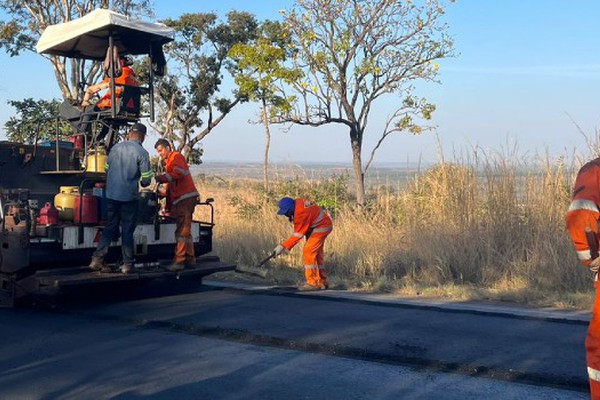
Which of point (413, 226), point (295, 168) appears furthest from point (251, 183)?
point (413, 226)

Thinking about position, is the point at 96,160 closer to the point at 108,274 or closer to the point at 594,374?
the point at 108,274

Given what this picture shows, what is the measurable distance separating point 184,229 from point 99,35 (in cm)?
248

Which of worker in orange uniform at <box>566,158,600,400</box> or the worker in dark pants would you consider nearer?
worker in orange uniform at <box>566,158,600,400</box>

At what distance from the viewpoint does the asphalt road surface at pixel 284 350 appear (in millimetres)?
5082

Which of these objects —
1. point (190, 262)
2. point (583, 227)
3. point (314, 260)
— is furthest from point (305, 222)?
point (583, 227)

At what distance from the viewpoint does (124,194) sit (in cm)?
783

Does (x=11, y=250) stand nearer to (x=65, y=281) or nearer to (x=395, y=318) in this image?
(x=65, y=281)

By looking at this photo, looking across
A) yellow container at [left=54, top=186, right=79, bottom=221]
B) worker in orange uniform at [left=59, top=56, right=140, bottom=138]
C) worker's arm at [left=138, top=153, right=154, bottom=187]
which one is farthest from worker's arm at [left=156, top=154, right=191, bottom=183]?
yellow container at [left=54, top=186, right=79, bottom=221]

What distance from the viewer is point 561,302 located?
8.36 metres

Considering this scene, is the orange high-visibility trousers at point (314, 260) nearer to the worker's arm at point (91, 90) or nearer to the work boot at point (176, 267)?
the work boot at point (176, 267)

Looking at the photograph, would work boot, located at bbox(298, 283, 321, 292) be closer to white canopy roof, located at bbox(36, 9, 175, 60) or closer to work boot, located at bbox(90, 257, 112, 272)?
work boot, located at bbox(90, 257, 112, 272)

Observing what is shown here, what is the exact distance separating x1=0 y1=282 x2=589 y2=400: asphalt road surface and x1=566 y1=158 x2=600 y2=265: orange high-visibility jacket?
3.93 feet

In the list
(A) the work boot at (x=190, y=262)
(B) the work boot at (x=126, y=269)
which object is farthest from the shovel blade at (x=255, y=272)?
(B) the work boot at (x=126, y=269)

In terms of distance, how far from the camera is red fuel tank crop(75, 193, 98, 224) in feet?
26.1
